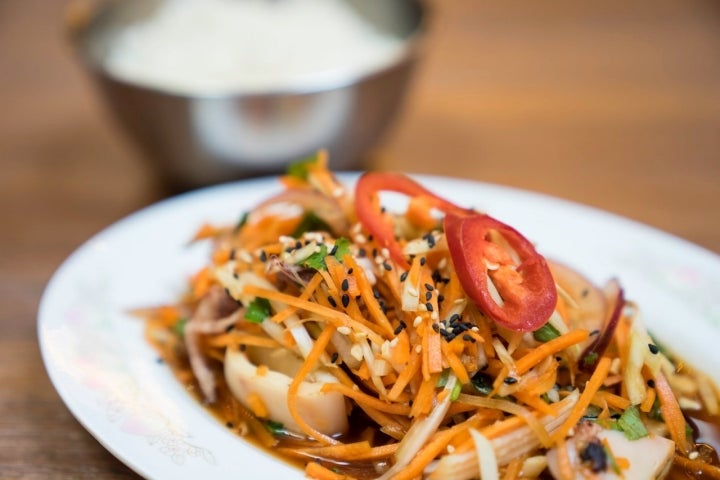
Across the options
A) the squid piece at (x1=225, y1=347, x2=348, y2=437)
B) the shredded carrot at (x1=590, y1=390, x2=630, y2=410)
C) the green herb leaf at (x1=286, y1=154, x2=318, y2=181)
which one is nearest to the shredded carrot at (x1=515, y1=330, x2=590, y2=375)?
the shredded carrot at (x1=590, y1=390, x2=630, y2=410)

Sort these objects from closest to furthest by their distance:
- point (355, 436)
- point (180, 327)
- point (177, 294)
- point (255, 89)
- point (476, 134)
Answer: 1. point (355, 436)
2. point (180, 327)
3. point (177, 294)
4. point (255, 89)
5. point (476, 134)

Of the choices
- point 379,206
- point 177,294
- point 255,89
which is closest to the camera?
point 379,206

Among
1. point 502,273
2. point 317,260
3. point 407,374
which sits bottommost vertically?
point 407,374

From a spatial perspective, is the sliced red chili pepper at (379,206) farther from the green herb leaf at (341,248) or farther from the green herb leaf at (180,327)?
the green herb leaf at (180,327)

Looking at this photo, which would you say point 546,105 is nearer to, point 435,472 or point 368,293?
point 368,293

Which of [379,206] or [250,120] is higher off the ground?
[379,206]

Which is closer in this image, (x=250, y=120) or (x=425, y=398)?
(x=425, y=398)

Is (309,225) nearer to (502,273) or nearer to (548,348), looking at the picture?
(502,273)

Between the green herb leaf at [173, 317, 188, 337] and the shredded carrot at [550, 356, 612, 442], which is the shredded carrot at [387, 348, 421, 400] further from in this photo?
the green herb leaf at [173, 317, 188, 337]

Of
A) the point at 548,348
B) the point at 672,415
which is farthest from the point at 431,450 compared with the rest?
the point at 672,415
